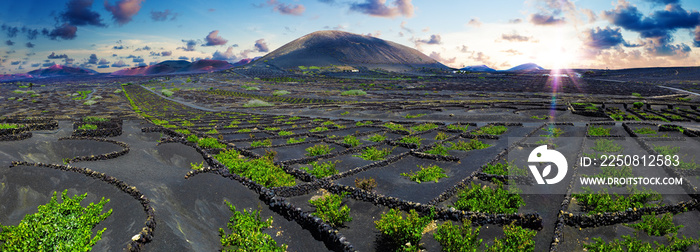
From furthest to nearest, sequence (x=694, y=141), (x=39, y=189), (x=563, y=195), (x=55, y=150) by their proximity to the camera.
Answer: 1. (x=694, y=141)
2. (x=55, y=150)
3. (x=563, y=195)
4. (x=39, y=189)

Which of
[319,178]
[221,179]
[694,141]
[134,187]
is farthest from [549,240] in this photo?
[694,141]

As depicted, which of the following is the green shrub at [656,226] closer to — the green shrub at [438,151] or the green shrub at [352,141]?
the green shrub at [438,151]

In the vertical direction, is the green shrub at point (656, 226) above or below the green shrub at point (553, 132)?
below

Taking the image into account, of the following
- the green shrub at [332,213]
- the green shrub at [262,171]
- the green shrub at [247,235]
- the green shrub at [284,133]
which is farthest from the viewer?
the green shrub at [284,133]

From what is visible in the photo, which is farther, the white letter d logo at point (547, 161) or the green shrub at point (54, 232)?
the white letter d logo at point (547, 161)

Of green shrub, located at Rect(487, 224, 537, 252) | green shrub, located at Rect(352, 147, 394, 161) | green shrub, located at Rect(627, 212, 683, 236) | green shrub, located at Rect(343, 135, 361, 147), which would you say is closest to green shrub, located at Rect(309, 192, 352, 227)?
green shrub, located at Rect(487, 224, 537, 252)

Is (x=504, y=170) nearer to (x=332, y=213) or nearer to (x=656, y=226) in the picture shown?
(x=656, y=226)

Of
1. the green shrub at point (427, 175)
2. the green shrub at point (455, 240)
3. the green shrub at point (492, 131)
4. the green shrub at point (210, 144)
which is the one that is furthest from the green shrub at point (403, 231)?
the green shrub at point (492, 131)

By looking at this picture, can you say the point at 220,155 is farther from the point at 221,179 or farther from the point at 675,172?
the point at 675,172
